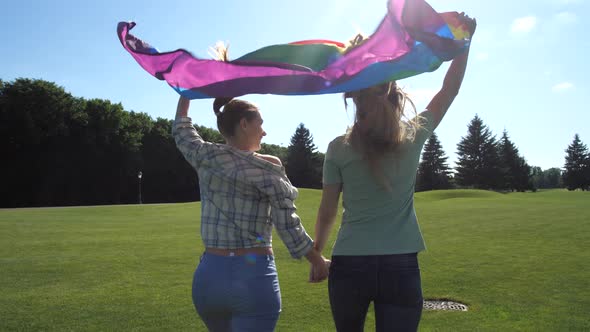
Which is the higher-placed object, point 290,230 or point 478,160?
point 478,160

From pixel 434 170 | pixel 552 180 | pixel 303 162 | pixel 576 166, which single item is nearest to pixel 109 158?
pixel 303 162

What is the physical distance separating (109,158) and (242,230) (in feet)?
193

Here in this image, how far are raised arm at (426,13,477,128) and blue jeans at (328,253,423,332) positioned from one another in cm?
95

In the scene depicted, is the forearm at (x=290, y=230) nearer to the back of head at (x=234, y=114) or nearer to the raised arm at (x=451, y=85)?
the back of head at (x=234, y=114)

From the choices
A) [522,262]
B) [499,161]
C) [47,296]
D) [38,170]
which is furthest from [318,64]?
[499,161]

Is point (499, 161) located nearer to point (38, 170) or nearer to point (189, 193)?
point (189, 193)

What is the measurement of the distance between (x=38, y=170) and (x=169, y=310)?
5372 centimetres

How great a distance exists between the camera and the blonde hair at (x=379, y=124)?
2490 mm

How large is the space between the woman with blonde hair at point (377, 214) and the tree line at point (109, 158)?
5361cm

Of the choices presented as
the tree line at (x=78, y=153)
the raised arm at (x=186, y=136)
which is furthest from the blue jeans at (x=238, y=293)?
the tree line at (x=78, y=153)

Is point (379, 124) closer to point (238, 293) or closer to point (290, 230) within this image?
point (290, 230)

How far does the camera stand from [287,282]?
7.40m

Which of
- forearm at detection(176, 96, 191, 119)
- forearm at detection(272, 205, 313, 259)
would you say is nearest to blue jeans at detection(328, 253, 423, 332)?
forearm at detection(272, 205, 313, 259)

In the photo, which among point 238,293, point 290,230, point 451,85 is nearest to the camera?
point 238,293
